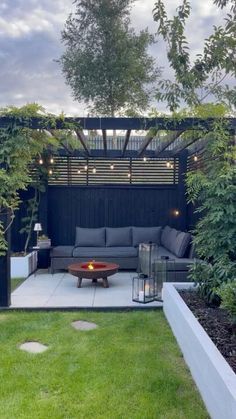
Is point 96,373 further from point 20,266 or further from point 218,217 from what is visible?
point 20,266

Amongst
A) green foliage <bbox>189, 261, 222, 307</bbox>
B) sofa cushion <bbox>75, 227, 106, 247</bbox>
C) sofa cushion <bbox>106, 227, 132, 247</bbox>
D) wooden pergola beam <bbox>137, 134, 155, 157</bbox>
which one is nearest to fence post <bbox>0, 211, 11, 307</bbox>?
wooden pergola beam <bbox>137, 134, 155, 157</bbox>

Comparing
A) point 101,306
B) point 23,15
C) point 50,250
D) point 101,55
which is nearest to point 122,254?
point 50,250

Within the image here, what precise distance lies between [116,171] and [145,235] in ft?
5.97

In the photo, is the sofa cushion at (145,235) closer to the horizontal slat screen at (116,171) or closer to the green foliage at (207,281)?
the horizontal slat screen at (116,171)

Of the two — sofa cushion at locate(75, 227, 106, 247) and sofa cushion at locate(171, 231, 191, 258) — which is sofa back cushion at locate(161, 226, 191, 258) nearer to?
sofa cushion at locate(171, 231, 191, 258)

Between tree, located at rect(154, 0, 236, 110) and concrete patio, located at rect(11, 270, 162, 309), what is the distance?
10.1 ft

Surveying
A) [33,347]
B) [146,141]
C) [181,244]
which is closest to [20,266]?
[181,244]

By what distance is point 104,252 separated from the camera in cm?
845

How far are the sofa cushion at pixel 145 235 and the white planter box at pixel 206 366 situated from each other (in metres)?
4.57

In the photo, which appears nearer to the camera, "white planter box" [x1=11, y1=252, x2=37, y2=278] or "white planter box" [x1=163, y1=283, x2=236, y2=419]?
"white planter box" [x1=163, y1=283, x2=236, y2=419]

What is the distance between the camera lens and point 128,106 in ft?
39.0

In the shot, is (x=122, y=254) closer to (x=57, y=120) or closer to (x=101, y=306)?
(x=101, y=306)

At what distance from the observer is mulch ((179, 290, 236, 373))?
3.27 meters

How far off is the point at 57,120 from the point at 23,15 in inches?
163
